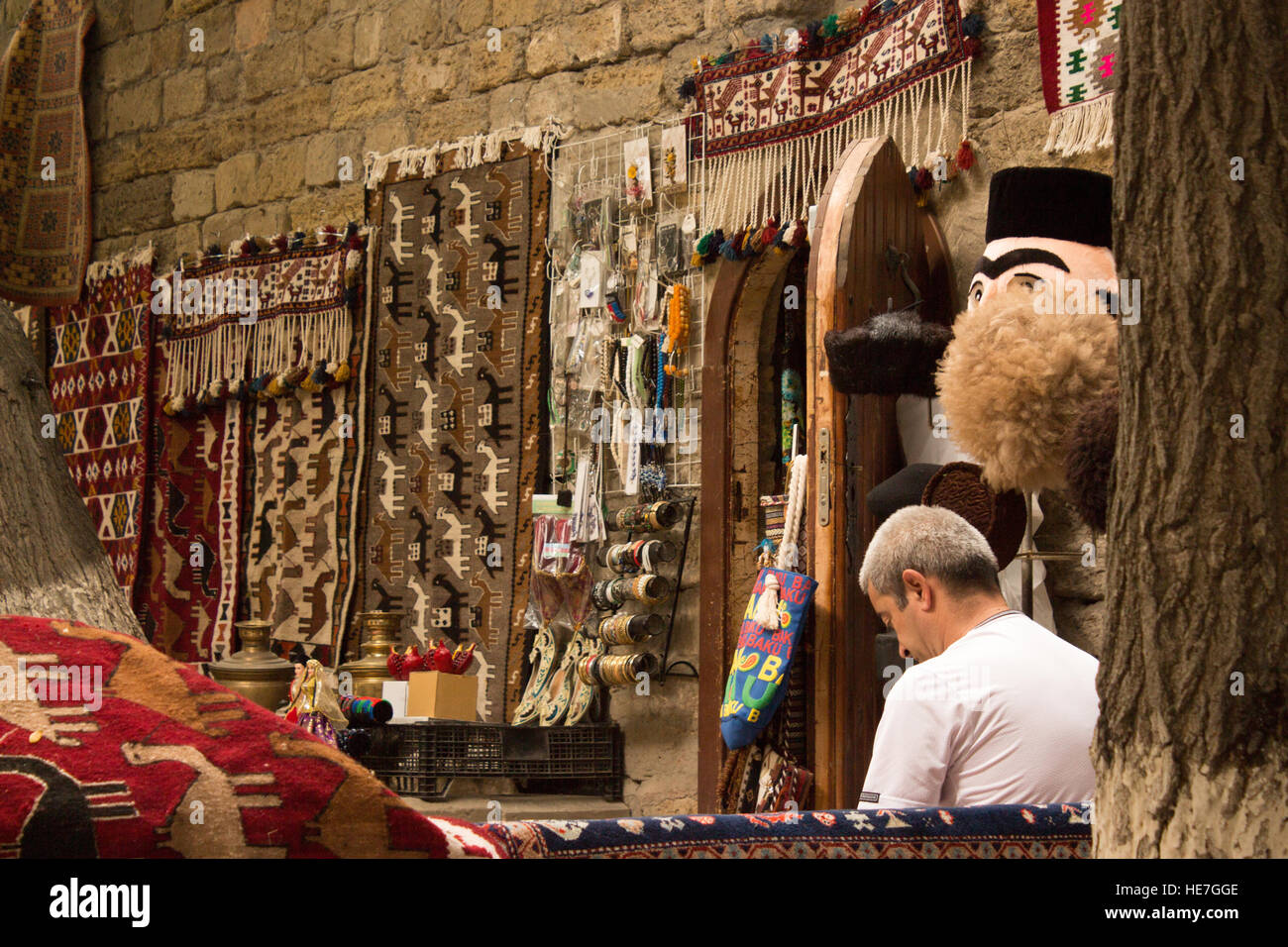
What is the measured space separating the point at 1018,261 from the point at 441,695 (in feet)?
7.66

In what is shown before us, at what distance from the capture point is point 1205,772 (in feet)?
3.86

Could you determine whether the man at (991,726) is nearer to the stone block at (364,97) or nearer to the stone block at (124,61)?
the stone block at (364,97)

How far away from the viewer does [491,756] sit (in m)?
4.21

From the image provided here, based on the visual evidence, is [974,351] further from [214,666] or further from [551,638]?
[214,666]

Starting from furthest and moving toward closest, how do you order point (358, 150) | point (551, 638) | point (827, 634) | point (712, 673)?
point (358, 150)
point (551, 638)
point (712, 673)
point (827, 634)

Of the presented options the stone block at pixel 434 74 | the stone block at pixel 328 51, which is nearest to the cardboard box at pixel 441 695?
the stone block at pixel 434 74

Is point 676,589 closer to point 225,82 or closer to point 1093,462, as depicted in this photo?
point 1093,462

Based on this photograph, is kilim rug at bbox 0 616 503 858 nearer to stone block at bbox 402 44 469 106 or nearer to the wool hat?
the wool hat

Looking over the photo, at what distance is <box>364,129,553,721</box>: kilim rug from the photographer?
16.1 ft

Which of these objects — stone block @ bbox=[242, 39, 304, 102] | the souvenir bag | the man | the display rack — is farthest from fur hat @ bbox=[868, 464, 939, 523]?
stone block @ bbox=[242, 39, 304, 102]

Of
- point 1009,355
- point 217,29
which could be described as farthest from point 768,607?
point 217,29

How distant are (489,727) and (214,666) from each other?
36.7 inches

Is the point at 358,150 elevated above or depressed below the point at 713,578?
above
